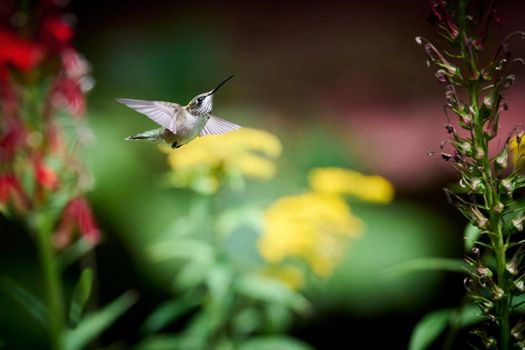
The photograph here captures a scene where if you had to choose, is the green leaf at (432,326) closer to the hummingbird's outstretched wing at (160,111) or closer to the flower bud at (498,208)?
the flower bud at (498,208)

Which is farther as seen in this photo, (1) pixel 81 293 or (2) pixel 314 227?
(2) pixel 314 227

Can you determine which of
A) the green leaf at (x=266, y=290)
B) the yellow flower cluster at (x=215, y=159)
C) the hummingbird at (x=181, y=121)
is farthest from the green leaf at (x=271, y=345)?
the hummingbird at (x=181, y=121)

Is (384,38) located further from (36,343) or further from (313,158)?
(36,343)

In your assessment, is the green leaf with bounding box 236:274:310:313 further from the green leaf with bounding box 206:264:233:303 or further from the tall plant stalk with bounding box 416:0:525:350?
the tall plant stalk with bounding box 416:0:525:350

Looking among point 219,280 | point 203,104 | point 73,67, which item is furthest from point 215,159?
point 203,104

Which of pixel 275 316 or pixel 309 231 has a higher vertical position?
pixel 309 231

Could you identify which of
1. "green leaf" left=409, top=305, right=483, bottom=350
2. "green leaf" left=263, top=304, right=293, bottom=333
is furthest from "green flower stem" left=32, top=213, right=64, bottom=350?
"green leaf" left=409, top=305, right=483, bottom=350

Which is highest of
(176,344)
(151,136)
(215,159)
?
(151,136)

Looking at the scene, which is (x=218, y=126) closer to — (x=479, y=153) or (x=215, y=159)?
(x=479, y=153)
